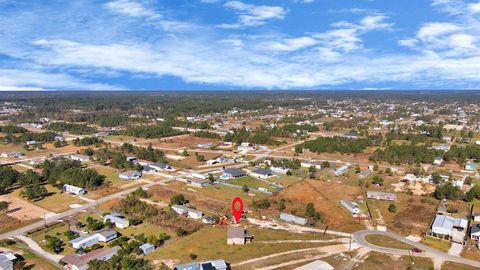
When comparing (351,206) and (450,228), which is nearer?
(450,228)

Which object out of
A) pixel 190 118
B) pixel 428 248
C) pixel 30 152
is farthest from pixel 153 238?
pixel 190 118

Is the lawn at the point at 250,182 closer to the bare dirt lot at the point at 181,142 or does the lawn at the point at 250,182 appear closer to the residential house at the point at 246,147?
the residential house at the point at 246,147

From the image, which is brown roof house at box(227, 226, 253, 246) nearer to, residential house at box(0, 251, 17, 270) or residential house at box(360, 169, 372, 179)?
residential house at box(0, 251, 17, 270)

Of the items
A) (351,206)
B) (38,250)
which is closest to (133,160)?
(38,250)

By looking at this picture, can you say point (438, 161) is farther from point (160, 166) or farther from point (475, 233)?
point (160, 166)

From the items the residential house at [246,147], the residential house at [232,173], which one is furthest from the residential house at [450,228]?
the residential house at [246,147]

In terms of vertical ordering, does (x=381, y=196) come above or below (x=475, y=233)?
above

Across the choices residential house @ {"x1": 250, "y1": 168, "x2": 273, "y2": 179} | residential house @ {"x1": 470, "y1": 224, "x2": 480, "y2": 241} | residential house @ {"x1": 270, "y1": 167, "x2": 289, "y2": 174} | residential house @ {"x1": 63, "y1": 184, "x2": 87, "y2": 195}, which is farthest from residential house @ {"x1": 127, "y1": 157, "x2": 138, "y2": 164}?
residential house @ {"x1": 470, "y1": 224, "x2": 480, "y2": 241}

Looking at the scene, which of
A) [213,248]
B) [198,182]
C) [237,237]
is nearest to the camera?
[213,248]
